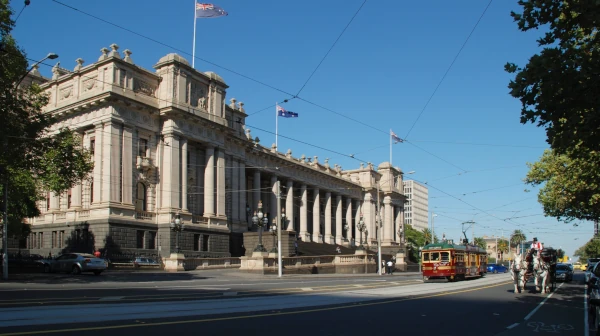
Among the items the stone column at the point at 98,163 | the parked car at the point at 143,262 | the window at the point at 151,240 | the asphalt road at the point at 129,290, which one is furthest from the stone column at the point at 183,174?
the asphalt road at the point at 129,290

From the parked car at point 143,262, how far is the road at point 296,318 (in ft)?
96.9

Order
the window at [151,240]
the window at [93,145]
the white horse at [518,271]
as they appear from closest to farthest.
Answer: the white horse at [518,271], the window at [93,145], the window at [151,240]

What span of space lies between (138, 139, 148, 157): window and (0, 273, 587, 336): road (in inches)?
1465

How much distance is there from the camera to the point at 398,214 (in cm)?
11319

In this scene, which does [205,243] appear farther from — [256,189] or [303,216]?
[303,216]

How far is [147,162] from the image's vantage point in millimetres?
52000

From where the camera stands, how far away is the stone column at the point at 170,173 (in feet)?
173

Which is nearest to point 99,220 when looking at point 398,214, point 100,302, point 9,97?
point 9,97

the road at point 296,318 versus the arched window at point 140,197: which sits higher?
the arched window at point 140,197

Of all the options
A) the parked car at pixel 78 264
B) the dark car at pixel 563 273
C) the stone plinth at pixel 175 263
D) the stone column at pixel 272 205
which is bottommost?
the dark car at pixel 563 273

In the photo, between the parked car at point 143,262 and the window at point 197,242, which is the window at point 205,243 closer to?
the window at point 197,242

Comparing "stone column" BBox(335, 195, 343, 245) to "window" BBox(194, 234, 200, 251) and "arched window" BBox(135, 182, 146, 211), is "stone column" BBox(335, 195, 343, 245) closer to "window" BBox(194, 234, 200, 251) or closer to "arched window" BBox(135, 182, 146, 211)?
"window" BBox(194, 234, 200, 251)

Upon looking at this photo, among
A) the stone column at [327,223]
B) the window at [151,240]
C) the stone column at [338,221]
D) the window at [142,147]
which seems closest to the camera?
the window at [151,240]

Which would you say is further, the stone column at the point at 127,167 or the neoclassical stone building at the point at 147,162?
the stone column at the point at 127,167
